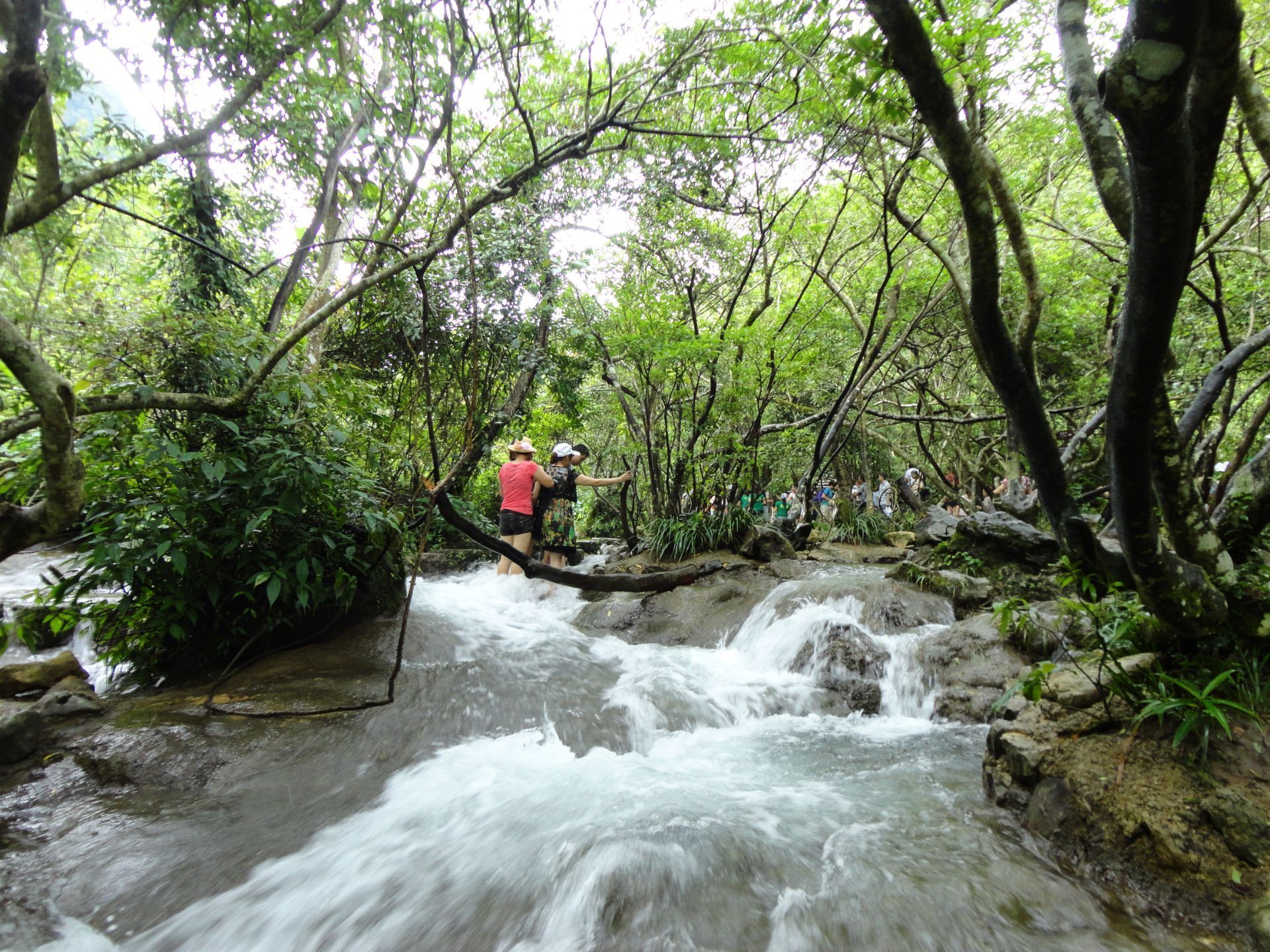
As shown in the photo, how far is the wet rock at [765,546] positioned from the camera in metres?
9.03

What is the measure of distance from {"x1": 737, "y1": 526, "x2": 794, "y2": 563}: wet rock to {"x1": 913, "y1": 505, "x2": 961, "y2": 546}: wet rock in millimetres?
2104

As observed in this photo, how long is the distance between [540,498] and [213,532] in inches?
179

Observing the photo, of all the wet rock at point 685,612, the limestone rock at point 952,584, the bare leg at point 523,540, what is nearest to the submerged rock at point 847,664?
the wet rock at point 685,612

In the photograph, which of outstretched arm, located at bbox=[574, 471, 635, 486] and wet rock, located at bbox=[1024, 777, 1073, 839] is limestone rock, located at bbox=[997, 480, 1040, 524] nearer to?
outstretched arm, located at bbox=[574, 471, 635, 486]

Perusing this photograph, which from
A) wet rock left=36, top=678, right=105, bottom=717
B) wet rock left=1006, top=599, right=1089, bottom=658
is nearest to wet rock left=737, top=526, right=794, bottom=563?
wet rock left=1006, top=599, right=1089, bottom=658

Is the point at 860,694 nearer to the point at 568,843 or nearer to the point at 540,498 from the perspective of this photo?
the point at 568,843

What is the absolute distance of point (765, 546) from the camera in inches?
357

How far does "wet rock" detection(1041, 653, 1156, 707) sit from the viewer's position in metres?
2.80

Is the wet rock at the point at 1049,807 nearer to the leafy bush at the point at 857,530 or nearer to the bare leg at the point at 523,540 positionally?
the bare leg at the point at 523,540

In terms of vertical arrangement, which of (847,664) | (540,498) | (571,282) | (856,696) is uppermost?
(571,282)

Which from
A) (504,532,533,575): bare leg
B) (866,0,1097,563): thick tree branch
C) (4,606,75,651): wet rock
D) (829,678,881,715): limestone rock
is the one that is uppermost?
(866,0,1097,563): thick tree branch

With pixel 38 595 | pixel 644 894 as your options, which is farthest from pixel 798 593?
pixel 38 595

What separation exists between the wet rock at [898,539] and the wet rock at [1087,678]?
8623 mm

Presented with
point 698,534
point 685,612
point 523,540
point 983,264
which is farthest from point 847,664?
point 523,540
